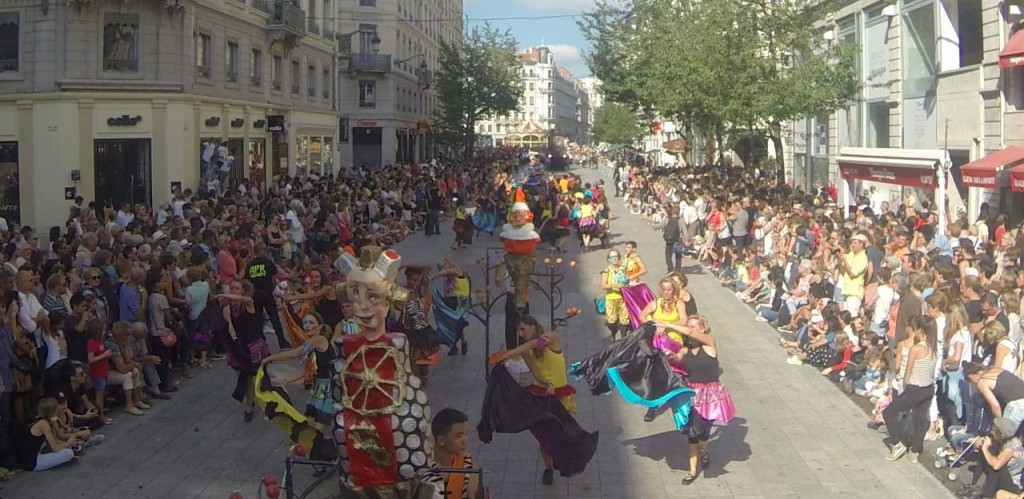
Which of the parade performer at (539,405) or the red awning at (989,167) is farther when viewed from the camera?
the red awning at (989,167)

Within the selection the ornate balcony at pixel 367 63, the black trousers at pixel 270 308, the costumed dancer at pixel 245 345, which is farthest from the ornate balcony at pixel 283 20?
the costumed dancer at pixel 245 345

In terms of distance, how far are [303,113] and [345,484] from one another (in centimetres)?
3540

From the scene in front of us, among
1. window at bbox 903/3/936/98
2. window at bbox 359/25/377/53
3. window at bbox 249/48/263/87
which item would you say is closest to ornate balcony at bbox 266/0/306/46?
window at bbox 249/48/263/87

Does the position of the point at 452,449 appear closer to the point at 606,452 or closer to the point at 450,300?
the point at 606,452

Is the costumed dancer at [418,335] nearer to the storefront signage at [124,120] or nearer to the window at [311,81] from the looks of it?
the storefront signage at [124,120]

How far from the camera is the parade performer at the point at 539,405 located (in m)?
8.48

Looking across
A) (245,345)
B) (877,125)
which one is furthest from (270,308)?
(877,125)

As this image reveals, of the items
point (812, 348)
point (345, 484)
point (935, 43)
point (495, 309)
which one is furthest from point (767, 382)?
point (935, 43)

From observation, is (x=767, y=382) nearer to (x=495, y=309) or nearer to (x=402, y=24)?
(x=495, y=309)

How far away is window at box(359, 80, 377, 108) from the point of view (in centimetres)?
5881

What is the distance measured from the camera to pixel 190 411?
37.8 feet

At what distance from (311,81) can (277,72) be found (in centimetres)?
475

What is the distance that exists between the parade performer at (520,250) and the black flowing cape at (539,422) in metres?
5.50

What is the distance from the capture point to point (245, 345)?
11.2 metres
